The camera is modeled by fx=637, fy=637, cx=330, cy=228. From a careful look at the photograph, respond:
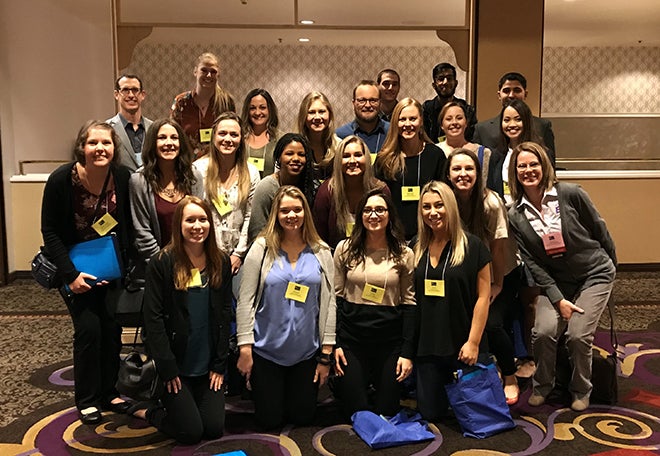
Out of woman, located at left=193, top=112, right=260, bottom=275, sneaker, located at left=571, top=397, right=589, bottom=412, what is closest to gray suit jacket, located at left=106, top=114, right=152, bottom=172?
woman, located at left=193, top=112, right=260, bottom=275

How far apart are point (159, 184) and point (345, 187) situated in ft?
2.97

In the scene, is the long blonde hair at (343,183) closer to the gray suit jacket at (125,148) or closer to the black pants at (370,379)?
the black pants at (370,379)

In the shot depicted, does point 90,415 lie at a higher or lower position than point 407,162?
lower

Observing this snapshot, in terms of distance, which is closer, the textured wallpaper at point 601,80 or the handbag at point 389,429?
the handbag at point 389,429

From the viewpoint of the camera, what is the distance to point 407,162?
11.0 ft

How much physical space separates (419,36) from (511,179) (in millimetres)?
2940

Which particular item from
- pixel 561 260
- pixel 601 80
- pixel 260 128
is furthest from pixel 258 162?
pixel 601 80

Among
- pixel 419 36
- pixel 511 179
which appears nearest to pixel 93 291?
pixel 511 179

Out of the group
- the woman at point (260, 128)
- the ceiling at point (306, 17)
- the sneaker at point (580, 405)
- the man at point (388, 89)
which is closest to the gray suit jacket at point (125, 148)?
the woman at point (260, 128)

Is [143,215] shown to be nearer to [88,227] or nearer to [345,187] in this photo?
[88,227]

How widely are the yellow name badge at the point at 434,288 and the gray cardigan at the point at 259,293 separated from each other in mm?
435

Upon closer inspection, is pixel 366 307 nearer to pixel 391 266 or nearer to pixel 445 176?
pixel 391 266

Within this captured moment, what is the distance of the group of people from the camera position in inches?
111

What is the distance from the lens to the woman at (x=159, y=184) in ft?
9.81
